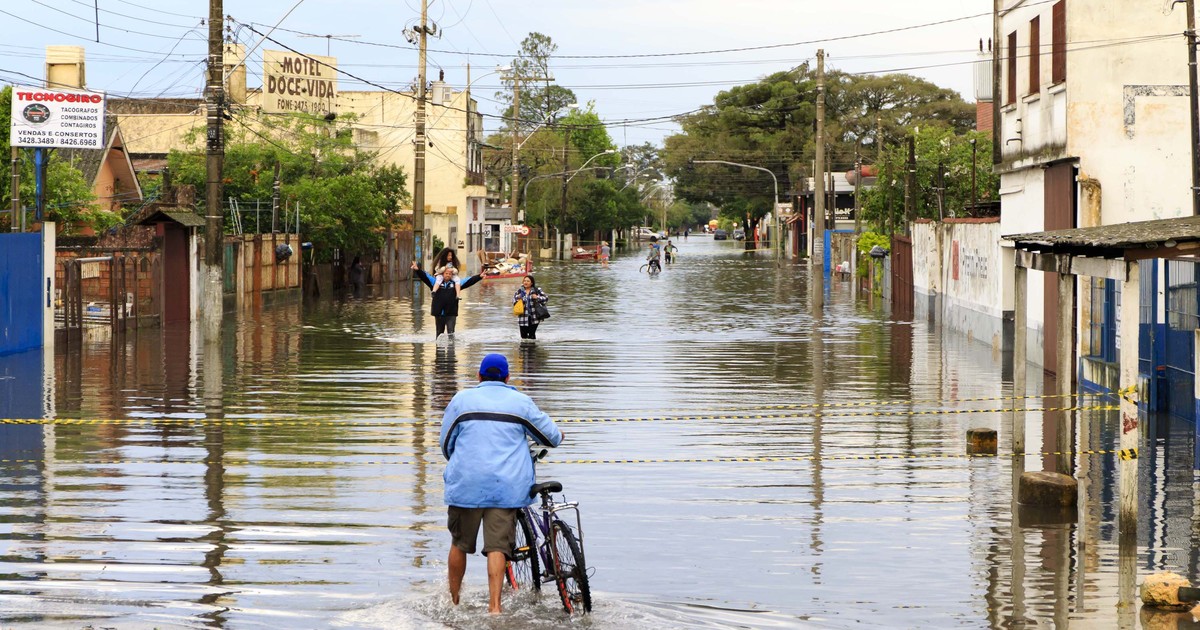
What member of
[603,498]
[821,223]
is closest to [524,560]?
[603,498]

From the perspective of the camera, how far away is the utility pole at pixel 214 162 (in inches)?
1127

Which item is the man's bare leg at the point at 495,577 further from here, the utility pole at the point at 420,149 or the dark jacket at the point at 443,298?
the utility pole at the point at 420,149

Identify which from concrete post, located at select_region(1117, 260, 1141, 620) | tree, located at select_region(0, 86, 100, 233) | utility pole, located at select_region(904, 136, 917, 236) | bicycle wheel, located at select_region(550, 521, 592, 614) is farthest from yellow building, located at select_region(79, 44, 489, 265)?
bicycle wheel, located at select_region(550, 521, 592, 614)

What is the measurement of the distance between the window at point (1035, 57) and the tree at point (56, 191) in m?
23.7

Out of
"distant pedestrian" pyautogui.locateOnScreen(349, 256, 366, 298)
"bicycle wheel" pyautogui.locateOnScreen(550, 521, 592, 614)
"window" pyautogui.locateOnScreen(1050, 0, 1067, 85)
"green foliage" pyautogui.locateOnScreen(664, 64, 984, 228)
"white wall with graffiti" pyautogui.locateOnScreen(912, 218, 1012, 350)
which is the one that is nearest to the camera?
"bicycle wheel" pyautogui.locateOnScreen(550, 521, 592, 614)

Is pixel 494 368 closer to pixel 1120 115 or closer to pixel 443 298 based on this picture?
pixel 1120 115

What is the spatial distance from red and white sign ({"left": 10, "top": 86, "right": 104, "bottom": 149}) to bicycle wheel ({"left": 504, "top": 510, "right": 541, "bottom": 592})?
23672mm

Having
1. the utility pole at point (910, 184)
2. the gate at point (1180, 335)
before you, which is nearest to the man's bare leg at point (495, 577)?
the gate at point (1180, 335)

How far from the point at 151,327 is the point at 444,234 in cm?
4868

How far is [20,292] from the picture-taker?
2505cm

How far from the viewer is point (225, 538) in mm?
10109

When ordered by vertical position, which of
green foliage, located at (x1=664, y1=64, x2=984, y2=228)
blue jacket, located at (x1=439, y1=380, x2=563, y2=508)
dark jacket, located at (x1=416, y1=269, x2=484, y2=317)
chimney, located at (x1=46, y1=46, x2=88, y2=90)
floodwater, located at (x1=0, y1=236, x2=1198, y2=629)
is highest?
green foliage, located at (x1=664, y1=64, x2=984, y2=228)

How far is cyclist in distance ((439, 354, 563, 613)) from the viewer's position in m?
8.09

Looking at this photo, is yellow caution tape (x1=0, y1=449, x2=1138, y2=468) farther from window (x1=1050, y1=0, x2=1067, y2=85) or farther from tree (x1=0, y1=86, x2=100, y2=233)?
tree (x1=0, y1=86, x2=100, y2=233)
